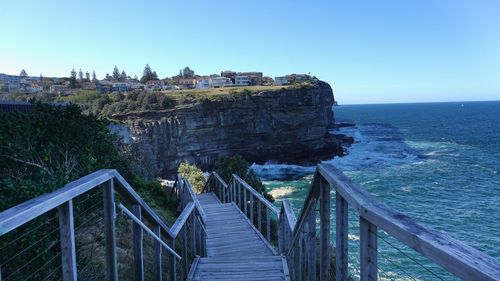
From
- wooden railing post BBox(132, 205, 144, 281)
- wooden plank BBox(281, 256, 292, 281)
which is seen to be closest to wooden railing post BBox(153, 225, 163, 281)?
wooden railing post BBox(132, 205, 144, 281)

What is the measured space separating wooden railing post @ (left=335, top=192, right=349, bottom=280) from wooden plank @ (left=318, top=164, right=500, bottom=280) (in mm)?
251

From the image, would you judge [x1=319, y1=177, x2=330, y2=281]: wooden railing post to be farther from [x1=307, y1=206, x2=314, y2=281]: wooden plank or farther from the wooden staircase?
the wooden staircase

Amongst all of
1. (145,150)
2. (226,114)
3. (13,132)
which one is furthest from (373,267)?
(226,114)

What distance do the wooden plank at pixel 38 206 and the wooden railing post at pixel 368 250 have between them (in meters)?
1.66

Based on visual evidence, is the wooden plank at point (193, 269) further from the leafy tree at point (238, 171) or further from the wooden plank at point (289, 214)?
the leafy tree at point (238, 171)

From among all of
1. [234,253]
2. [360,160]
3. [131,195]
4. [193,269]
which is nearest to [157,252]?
[131,195]

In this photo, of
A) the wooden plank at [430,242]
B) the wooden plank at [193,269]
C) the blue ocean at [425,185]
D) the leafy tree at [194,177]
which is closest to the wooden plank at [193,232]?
the wooden plank at [193,269]

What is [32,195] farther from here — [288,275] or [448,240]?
[448,240]

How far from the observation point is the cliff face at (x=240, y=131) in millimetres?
42625

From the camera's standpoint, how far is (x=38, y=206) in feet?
6.46

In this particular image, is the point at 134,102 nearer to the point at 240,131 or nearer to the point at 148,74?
the point at 240,131

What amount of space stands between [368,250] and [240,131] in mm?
49106

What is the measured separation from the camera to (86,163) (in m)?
6.75

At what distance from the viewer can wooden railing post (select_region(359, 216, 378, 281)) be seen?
2059mm
